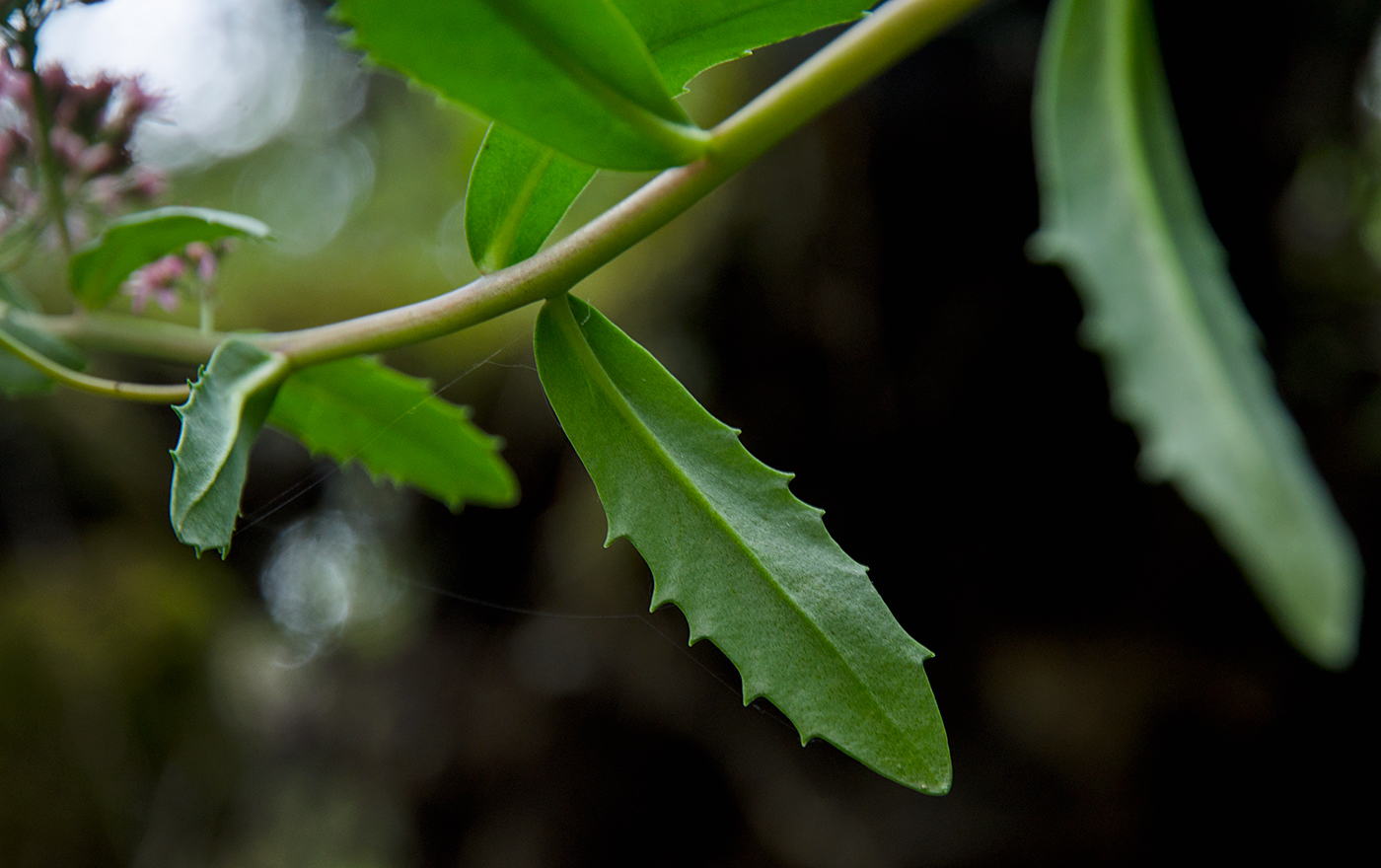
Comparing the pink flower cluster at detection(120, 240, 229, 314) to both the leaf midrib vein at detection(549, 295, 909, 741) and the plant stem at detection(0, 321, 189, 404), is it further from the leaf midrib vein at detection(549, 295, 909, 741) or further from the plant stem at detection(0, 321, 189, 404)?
the leaf midrib vein at detection(549, 295, 909, 741)

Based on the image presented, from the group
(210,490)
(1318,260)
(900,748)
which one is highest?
(210,490)

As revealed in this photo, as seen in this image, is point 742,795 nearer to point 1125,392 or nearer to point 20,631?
point 1125,392

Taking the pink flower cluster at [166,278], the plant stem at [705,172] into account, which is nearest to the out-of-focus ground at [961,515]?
the pink flower cluster at [166,278]

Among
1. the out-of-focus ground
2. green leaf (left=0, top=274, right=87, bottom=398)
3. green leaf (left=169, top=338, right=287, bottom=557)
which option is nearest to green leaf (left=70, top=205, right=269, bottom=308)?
green leaf (left=0, top=274, right=87, bottom=398)

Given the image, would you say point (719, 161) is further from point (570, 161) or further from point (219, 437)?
point (219, 437)

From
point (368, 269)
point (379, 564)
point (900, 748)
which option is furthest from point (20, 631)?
point (900, 748)

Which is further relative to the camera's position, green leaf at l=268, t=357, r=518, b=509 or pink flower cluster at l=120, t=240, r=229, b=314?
pink flower cluster at l=120, t=240, r=229, b=314

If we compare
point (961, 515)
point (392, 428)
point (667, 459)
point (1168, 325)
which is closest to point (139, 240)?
point (392, 428)
